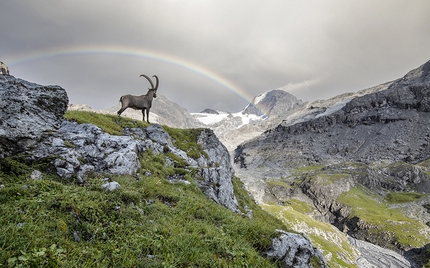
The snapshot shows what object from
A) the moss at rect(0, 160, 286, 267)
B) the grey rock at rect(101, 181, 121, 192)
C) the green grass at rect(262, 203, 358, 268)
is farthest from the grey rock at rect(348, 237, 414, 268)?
the grey rock at rect(101, 181, 121, 192)

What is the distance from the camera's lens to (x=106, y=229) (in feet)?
25.3

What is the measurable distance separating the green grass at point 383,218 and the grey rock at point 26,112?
502 ft

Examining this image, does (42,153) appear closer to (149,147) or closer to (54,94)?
(54,94)

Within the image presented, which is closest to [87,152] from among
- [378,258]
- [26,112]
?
[26,112]

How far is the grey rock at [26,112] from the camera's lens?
33.0ft

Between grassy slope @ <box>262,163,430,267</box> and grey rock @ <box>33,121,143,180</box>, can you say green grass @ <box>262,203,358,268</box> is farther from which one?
grey rock @ <box>33,121,143,180</box>

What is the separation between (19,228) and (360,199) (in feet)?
690

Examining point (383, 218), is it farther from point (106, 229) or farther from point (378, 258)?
point (106, 229)

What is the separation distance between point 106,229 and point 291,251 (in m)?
7.93

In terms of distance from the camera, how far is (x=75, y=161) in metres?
11.4

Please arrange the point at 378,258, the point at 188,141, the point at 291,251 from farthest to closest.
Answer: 1. the point at 378,258
2. the point at 188,141
3. the point at 291,251

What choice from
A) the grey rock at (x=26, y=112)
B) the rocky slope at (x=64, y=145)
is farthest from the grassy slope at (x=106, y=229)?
the grey rock at (x=26, y=112)

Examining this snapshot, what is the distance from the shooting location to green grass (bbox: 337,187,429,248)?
114m

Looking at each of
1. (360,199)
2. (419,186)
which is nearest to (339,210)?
(360,199)
